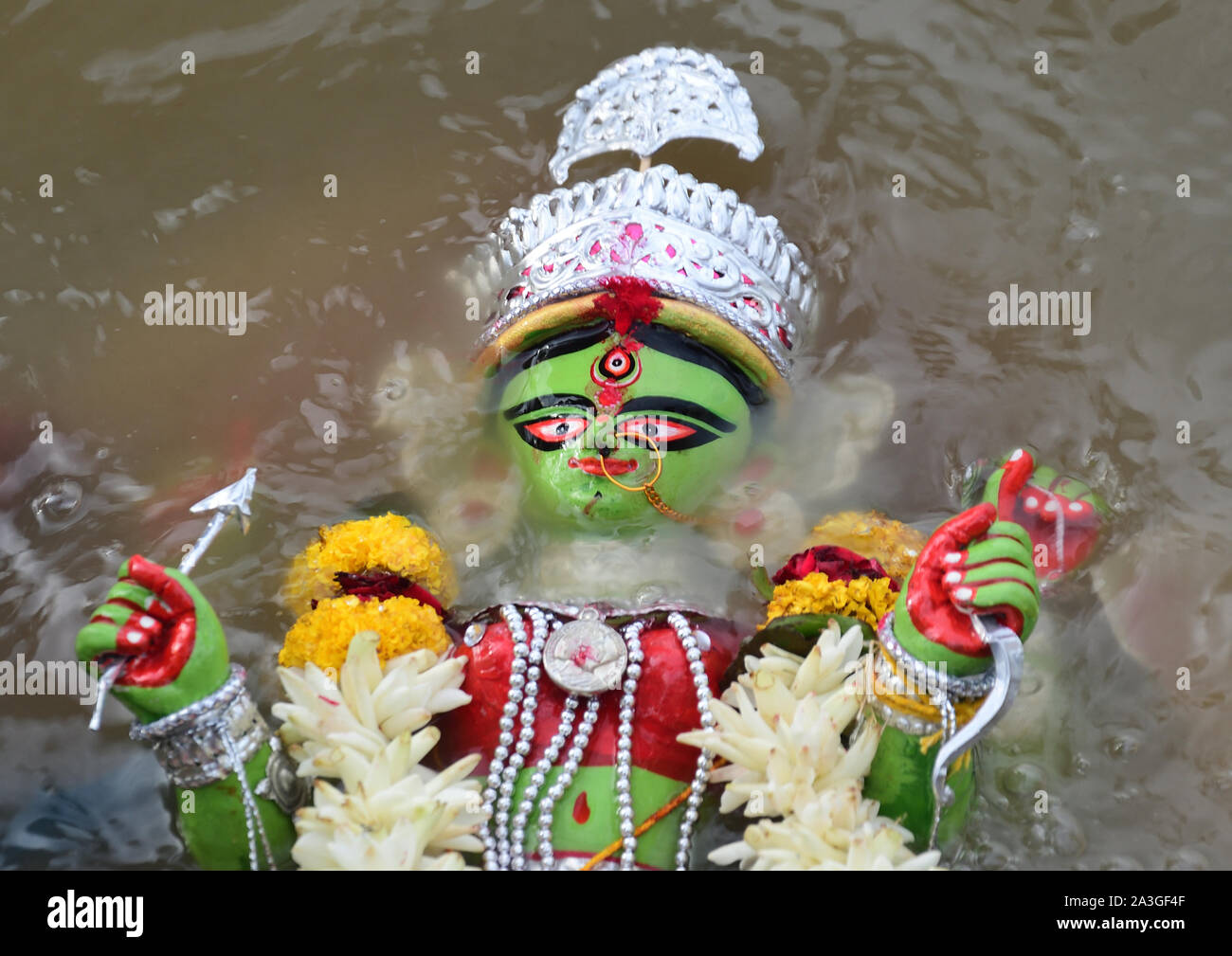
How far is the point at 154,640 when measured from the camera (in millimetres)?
2656

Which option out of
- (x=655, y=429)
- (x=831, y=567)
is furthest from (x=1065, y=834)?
(x=655, y=429)

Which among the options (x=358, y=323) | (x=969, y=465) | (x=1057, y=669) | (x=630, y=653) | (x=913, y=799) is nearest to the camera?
(x=913, y=799)

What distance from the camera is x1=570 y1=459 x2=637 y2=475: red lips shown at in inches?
126

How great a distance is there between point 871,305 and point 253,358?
1.82 metres

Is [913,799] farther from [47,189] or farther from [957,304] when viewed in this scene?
[47,189]

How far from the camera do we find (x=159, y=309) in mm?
3961

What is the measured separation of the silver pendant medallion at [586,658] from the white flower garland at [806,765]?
0.81ft

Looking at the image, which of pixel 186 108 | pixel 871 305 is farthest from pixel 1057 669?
pixel 186 108

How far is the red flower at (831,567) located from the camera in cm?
312

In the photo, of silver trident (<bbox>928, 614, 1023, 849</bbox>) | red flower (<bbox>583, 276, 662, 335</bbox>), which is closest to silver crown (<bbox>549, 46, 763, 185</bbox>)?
red flower (<bbox>583, 276, 662, 335</bbox>)

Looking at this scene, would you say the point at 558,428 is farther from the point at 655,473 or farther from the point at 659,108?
the point at 659,108

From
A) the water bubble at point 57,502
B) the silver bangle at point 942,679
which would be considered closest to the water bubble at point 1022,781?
the silver bangle at point 942,679

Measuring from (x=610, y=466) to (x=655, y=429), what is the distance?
14 centimetres

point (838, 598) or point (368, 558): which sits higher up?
point (368, 558)
